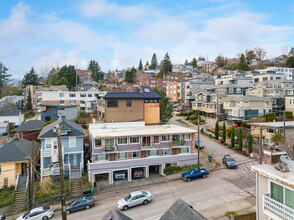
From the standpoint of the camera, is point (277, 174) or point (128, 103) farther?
point (128, 103)

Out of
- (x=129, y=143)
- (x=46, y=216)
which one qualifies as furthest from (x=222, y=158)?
(x=46, y=216)

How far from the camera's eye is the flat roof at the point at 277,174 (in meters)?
8.41

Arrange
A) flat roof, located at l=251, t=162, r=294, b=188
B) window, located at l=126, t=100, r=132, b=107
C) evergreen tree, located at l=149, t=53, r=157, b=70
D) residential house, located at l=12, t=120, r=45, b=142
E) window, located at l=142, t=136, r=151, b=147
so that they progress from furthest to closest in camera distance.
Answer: evergreen tree, located at l=149, t=53, r=157, b=70 < window, located at l=126, t=100, r=132, b=107 < residential house, located at l=12, t=120, r=45, b=142 < window, located at l=142, t=136, r=151, b=147 < flat roof, located at l=251, t=162, r=294, b=188

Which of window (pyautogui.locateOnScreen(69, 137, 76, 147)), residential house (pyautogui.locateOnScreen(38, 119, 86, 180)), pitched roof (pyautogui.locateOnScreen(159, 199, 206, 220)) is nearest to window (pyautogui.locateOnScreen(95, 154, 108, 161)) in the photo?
residential house (pyautogui.locateOnScreen(38, 119, 86, 180))

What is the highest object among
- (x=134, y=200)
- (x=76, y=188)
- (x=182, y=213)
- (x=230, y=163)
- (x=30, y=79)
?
(x=30, y=79)

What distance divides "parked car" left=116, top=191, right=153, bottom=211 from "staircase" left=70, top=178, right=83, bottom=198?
19.8 ft

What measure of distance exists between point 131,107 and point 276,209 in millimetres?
31453

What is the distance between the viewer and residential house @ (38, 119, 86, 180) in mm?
24719

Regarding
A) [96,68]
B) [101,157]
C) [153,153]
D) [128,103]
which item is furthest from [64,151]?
[96,68]

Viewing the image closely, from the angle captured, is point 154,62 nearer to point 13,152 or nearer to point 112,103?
point 112,103

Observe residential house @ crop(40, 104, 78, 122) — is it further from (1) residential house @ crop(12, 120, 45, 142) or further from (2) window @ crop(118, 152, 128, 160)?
(2) window @ crop(118, 152, 128, 160)

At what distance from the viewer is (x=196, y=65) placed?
139750 millimetres

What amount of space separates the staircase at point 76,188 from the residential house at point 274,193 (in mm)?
18658

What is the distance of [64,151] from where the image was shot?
25.5 metres
